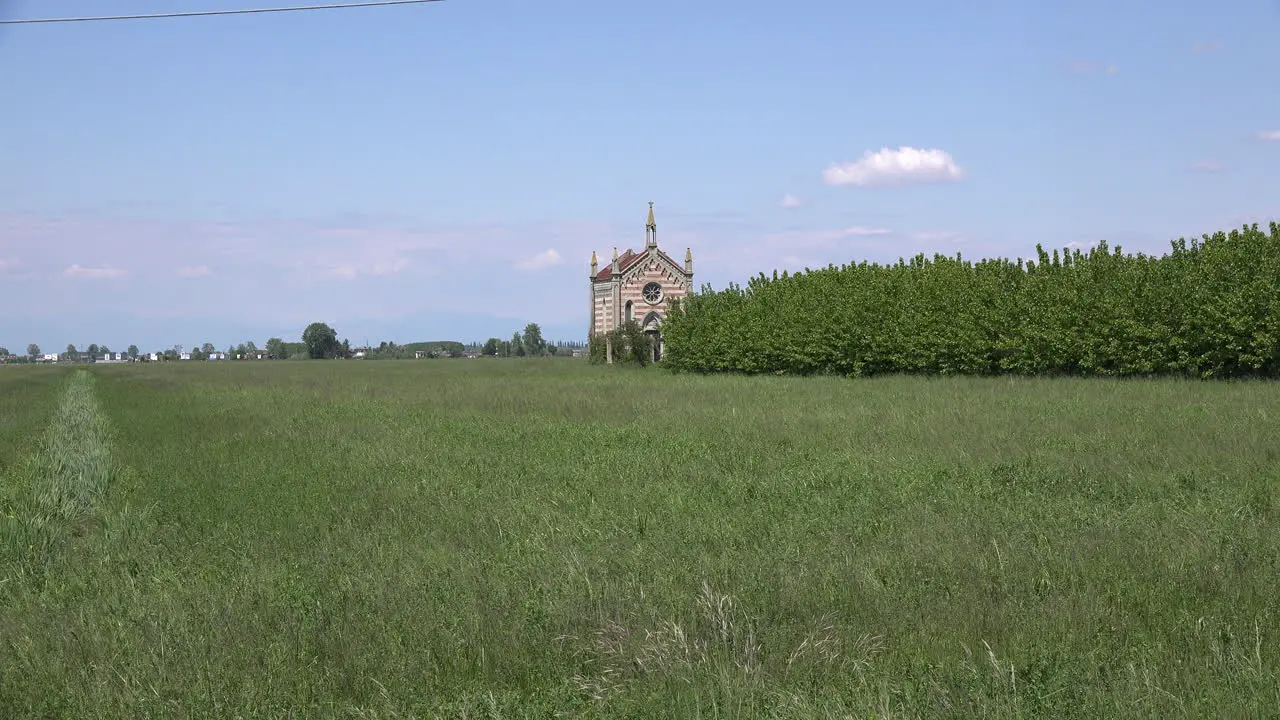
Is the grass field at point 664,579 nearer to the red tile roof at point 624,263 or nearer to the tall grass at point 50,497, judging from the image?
the tall grass at point 50,497

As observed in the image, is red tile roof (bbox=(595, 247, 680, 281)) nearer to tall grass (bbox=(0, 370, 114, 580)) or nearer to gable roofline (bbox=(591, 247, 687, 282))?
gable roofline (bbox=(591, 247, 687, 282))

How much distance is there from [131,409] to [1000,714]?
34289 mm

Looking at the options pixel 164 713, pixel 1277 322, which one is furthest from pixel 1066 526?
pixel 1277 322

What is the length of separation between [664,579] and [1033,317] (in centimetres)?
3503

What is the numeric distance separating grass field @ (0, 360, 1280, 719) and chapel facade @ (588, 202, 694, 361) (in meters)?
75.5

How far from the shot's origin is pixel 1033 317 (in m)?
40.0

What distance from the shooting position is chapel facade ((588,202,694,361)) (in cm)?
9331

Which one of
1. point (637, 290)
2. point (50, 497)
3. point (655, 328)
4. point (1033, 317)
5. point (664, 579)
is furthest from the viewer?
point (637, 290)

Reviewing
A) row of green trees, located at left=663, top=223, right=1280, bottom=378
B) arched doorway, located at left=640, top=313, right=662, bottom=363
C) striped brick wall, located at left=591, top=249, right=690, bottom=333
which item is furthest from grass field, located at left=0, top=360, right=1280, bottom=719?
striped brick wall, located at left=591, top=249, right=690, bottom=333

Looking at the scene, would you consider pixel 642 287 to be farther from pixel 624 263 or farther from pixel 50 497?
pixel 50 497

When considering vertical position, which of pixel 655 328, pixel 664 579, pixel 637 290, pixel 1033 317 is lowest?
pixel 664 579

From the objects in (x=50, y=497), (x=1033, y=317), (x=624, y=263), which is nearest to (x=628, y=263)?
(x=624, y=263)

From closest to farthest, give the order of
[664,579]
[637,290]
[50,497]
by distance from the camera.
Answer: [664,579] → [50,497] → [637,290]

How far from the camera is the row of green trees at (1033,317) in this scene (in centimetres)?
3288
